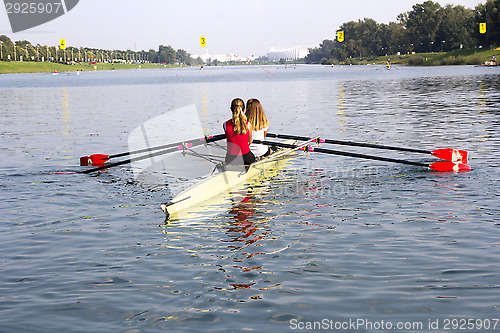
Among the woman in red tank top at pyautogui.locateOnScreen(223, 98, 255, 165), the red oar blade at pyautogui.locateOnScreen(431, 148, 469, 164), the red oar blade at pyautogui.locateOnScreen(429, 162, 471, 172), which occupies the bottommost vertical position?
the red oar blade at pyautogui.locateOnScreen(429, 162, 471, 172)

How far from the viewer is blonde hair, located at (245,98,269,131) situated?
15.5 metres

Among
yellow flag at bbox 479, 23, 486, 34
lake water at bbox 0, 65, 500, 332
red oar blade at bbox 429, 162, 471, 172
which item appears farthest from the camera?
yellow flag at bbox 479, 23, 486, 34

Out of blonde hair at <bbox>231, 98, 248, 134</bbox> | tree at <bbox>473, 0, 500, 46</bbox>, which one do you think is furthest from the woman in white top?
tree at <bbox>473, 0, 500, 46</bbox>

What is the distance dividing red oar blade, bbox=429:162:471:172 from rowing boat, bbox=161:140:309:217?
4.09 meters

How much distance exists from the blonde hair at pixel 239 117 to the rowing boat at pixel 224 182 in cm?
113

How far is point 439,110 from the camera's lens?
3656 cm

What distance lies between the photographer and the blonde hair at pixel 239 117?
14094 millimetres

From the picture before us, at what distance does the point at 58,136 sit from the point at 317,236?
2141cm

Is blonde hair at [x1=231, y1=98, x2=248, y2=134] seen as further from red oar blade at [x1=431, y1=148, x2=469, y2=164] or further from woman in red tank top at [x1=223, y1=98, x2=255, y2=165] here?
red oar blade at [x1=431, y1=148, x2=469, y2=164]

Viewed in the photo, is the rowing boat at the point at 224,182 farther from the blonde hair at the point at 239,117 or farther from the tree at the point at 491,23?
the tree at the point at 491,23

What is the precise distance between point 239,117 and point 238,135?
61 cm

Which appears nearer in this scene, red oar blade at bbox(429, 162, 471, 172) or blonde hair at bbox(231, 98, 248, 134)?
blonde hair at bbox(231, 98, 248, 134)

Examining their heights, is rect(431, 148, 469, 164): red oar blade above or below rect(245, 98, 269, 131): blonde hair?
below

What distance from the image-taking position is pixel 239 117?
564 inches
